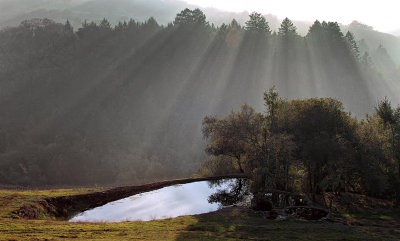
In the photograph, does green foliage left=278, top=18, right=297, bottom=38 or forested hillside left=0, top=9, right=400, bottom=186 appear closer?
forested hillside left=0, top=9, right=400, bottom=186

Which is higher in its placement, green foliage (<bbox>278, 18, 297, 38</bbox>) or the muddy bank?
green foliage (<bbox>278, 18, 297, 38</bbox>)

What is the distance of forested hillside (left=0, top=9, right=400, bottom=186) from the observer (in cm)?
13038

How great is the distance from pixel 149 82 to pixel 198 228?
141 meters

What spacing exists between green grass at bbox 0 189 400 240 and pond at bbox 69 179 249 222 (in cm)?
386

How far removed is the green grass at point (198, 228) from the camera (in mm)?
21188

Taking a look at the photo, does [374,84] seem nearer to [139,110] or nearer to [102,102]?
[139,110]

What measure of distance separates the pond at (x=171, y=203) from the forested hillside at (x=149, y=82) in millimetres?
73143

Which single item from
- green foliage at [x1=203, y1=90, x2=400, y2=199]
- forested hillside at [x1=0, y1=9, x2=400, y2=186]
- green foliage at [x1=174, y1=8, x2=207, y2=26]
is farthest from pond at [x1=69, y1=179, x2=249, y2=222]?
green foliage at [x1=174, y1=8, x2=207, y2=26]

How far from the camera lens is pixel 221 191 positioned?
147ft

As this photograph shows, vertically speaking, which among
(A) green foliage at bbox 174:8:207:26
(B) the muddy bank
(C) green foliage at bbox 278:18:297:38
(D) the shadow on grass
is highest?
(A) green foliage at bbox 174:8:207:26

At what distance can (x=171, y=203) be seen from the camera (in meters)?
37.7

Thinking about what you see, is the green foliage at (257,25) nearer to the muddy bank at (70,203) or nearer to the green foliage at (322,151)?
the green foliage at (322,151)

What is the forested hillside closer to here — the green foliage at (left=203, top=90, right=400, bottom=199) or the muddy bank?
the green foliage at (left=203, top=90, right=400, bottom=199)

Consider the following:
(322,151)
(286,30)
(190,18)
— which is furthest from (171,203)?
(286,30)
